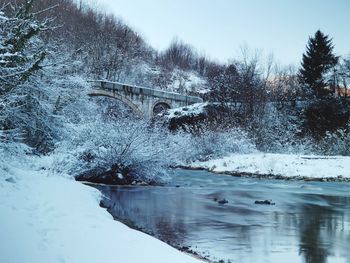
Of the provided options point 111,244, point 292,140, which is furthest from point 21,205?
point 292,140

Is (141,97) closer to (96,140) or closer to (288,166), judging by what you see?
(288,166)

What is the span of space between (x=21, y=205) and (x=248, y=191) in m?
10.0

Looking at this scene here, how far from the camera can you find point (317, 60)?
1578 inches

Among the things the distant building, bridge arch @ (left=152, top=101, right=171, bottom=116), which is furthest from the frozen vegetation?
bridge arch @ (left=152, top=101, right=171, bottom=116)

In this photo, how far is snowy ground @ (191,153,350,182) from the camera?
62.9ft

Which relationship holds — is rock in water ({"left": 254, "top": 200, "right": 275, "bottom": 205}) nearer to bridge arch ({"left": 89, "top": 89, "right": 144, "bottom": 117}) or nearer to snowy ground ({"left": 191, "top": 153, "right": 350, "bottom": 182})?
snowy ground ({"left": 191, "top": 153, "right": 350, "bottom": 182})

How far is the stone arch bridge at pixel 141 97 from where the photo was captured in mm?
39438

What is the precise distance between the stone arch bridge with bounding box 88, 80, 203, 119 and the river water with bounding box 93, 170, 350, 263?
2460 cm

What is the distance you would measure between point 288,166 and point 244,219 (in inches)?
461

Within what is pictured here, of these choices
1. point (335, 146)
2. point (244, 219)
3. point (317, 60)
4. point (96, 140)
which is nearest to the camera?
point (244, 219)

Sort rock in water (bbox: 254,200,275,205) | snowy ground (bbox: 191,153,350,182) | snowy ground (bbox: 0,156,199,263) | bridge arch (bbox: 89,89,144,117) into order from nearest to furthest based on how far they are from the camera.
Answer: snowy ground (bbox: 0,156,199,263), rock in water (bbox: 254,200,275,205), snowy ground (bbox: 191,153,350,182), bridge arch (bbox: 89,89,144,117)

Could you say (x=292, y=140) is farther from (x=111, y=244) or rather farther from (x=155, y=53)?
(x=155, y=53)

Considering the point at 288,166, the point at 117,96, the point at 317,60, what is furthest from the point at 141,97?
the point at 288,166

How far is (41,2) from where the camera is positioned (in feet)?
151
